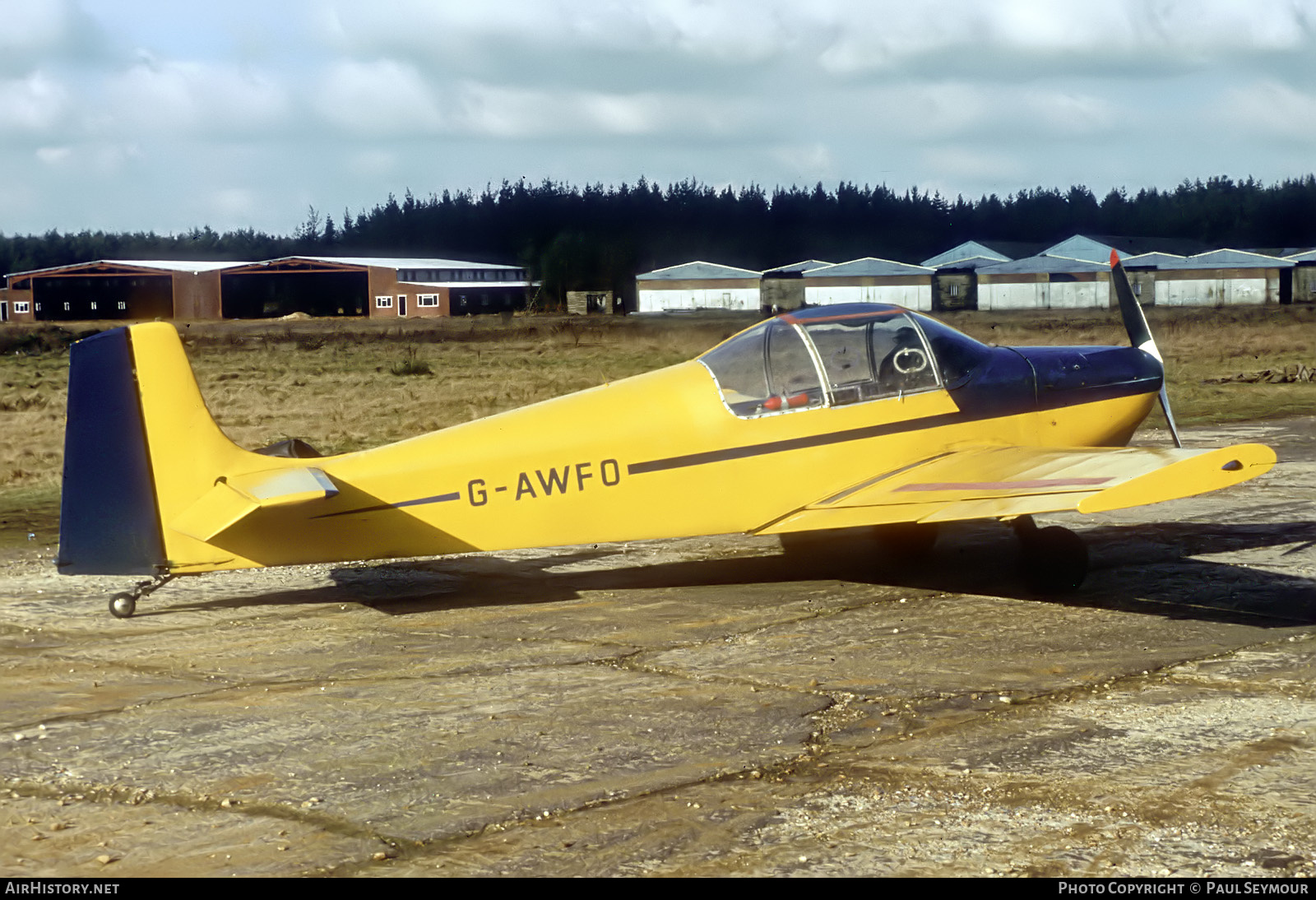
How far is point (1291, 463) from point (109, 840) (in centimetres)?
1511

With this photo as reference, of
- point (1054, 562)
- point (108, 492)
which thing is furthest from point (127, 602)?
point (1054, 562)

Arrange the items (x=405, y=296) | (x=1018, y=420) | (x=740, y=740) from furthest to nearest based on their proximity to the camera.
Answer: (x=405, y=296) < (x=1018, y=420) < (x=740, y=740)

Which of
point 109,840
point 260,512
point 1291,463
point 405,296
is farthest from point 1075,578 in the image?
point 405,296

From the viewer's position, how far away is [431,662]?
807 centimetres

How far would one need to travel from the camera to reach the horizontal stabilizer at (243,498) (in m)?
8.37

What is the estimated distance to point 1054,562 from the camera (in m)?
9.73

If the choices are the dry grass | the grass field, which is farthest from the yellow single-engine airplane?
the dry grass

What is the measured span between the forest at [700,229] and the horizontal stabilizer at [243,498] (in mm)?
86103

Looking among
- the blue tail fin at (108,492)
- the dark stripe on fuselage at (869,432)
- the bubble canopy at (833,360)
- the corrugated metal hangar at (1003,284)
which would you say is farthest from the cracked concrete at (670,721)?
the corrugated metal hangar at (1003,284)

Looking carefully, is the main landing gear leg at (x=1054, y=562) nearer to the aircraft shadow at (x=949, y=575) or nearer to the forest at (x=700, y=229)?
the aircraft shadow at (x=949, y=575)

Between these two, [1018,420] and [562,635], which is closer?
[562,635]

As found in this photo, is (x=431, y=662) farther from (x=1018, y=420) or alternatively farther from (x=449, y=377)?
(x=449, y=377)

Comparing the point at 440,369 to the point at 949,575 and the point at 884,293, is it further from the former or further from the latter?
the point at 884,293

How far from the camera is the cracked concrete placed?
5035 millimetres
